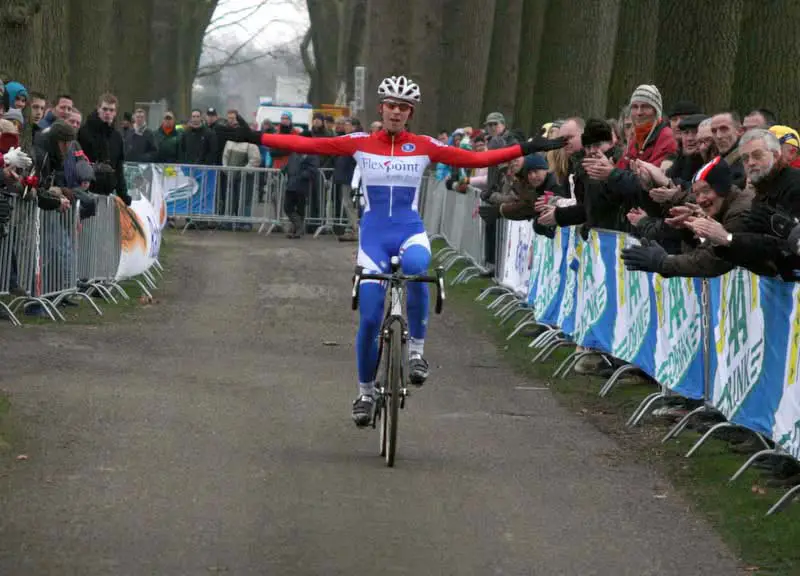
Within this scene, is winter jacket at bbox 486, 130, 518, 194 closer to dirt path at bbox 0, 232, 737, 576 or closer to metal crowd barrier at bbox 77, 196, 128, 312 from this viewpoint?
metal crowd barrier at bbox 77, 196, 128, 312

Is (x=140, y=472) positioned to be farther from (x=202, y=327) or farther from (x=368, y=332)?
(x=202, y=327)

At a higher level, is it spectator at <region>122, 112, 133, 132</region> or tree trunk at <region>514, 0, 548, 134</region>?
tree trunk at <region>514, 0, 548, 134</region>

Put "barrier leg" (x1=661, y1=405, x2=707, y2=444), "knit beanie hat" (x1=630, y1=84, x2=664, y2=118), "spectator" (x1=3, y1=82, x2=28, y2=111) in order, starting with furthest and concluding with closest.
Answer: "spectator" (x1=3, y1=82, x2=28, y2=111)
"knit beanie hat" (x1=630, y1=84, x2=664, y2=118)
"barrier leg" (x1=661, y1=405, x2=707, y2=444)

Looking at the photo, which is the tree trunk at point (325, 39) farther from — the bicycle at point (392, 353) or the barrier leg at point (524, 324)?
the bicycle at point (392, 353)

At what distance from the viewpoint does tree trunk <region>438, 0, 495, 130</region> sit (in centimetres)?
3659

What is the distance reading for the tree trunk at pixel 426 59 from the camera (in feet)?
118

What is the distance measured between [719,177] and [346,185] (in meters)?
22.7

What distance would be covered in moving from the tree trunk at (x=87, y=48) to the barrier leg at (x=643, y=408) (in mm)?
22325

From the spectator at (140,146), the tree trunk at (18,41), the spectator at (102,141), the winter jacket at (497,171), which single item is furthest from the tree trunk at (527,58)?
the tree trunk at (18,41)

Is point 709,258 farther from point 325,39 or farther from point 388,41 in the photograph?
point 325,39

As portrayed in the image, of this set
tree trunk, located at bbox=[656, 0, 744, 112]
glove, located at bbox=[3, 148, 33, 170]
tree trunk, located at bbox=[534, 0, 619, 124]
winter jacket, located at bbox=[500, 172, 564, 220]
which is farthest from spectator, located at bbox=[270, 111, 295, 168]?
glove, located at bbox=[3, 148, 33, 170]

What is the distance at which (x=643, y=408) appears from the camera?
12539 mm

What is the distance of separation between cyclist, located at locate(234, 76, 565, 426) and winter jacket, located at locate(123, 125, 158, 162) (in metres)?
23.4

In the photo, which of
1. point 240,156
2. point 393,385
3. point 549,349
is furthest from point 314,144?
point 240,156
